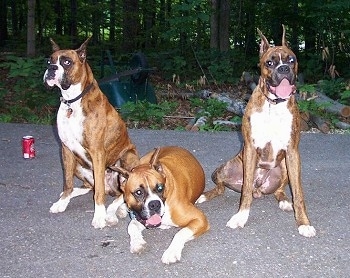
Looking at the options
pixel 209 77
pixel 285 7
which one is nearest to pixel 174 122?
pixel 209 77

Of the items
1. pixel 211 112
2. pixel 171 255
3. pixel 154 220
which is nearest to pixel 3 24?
pixel 211 112

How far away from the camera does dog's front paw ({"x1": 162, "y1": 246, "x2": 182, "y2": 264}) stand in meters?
4.00

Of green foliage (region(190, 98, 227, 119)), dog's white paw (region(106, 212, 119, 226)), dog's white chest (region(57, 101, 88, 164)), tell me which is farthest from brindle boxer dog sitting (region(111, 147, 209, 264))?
green foliage (region(190, 98, 227, 119))

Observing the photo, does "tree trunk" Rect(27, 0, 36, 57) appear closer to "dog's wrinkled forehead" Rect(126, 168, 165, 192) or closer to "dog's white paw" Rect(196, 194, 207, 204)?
"dog's white paw" Rect(196, 194, 207, 204)

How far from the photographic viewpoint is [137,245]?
13.9 ft

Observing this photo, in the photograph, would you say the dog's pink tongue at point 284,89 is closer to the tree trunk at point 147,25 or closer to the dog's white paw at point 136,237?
the dog's white paw at point 136,237

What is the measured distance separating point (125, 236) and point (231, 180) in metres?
1.29

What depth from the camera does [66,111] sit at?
480 centimetres

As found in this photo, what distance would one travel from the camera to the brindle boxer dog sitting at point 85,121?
4.63 m

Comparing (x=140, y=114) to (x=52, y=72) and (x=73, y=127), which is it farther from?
(x=52, y=72)

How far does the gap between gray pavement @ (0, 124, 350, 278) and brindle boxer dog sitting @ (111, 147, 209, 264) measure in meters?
0.12

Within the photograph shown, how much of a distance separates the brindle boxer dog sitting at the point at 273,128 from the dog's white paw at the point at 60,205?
5.29 feet

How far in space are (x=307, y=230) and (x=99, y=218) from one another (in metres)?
1.81

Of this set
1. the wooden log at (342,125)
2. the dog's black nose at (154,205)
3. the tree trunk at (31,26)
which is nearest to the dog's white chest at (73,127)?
the dog's black nose at (154,205)
